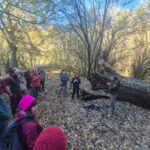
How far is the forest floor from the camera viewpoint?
12578mm

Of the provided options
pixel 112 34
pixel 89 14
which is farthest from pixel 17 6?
pixel 112 34

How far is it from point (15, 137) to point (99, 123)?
416 inches

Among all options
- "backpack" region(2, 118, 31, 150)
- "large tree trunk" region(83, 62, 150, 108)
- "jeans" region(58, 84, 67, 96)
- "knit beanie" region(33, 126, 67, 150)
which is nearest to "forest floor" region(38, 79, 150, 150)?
"large tree trunk" region(83, 62, 150, 108)

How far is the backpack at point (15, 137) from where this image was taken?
467cm

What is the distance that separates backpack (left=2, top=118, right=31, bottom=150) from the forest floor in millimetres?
6799

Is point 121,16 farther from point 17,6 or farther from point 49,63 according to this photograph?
point 17,6

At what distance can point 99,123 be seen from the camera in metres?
15.0

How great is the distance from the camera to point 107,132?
45.6 feet

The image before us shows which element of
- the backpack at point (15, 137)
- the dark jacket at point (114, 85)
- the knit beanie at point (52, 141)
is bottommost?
the dark jacket at point (114, 85)

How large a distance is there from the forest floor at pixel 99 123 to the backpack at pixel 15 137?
6799 millimetres

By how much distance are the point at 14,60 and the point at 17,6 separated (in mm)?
12569

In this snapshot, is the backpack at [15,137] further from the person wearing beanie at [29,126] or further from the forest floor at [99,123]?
the forest floor at [99,123]

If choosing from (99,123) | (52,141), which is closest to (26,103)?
(52,141)

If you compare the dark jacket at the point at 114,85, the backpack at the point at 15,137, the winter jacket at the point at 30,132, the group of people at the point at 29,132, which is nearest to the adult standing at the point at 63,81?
the dark jacket at the point at 114,85
